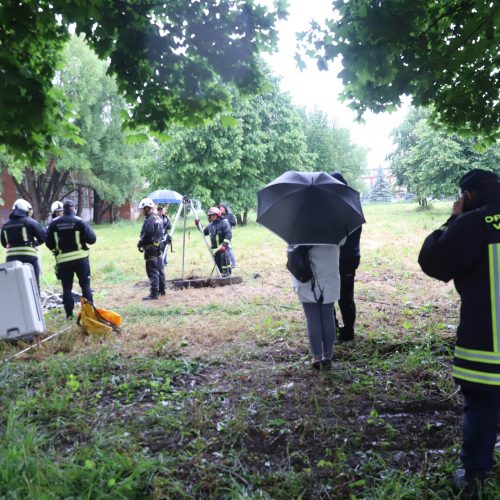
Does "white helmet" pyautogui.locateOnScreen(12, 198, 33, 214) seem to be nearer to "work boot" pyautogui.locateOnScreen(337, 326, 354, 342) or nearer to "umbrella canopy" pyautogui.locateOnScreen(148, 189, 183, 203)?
"umbrella canopy" pyautogui.locateOnScreen(148, 189, 183, 203)

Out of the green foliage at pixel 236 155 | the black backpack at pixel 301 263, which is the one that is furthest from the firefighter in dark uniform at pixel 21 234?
the green foliage at pixel 236 155

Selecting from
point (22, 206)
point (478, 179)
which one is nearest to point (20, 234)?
point (22, 206)

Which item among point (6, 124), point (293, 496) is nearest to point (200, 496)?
point (293, 496)

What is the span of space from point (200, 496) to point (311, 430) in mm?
1073

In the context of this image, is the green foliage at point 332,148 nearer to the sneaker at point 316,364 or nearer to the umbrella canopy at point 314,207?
the umbrella canopy at point 314,207

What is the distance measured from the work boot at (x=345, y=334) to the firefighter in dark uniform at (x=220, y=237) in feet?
18.2

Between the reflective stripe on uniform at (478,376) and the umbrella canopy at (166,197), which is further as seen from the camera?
the umbrella canopy at (166,197)

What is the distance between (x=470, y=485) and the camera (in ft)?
8.68

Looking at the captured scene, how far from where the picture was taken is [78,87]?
100ft

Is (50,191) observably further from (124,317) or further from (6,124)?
(6,124)

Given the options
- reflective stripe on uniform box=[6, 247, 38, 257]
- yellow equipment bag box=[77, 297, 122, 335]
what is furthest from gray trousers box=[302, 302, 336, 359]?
reflective stripe on uniform box=[6, 247, 38, 257]

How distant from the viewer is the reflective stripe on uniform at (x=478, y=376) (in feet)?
8.10

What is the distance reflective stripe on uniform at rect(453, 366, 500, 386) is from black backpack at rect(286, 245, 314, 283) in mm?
1959

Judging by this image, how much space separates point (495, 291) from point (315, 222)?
82.3 inches
